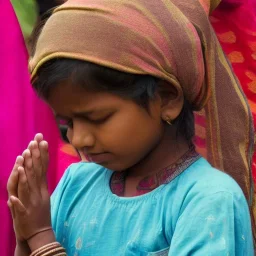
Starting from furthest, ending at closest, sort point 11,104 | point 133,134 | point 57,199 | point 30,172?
point 11,104
point 57,199
point 30,172
point 133,134

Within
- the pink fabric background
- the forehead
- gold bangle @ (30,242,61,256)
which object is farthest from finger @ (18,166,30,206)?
the pink fabric background

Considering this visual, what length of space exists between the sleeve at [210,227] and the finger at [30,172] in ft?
1.28

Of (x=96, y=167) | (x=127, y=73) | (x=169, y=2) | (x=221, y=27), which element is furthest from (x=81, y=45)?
(x=221, y=27)

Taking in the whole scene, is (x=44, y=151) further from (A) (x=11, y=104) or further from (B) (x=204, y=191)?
(A) (x=11, y=104)

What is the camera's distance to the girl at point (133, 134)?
6.03 ft

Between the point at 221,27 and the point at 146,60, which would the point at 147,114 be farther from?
the point at 221,27

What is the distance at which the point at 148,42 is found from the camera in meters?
1.87

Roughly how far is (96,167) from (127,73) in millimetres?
389

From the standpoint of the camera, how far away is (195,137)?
2137 mm

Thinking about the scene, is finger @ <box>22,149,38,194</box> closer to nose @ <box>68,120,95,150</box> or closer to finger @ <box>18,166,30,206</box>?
finger @ <box>18,166,30,206</box>

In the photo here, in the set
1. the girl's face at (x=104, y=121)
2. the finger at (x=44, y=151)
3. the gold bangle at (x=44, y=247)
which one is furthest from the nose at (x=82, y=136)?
the gold bangle at (x=44, y=247)

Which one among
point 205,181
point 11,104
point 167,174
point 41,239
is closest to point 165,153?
point 167,174

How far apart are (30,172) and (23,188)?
0.04 meters

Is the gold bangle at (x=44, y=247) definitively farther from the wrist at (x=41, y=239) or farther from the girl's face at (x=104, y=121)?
the girl's face at (x=104, y=121)
